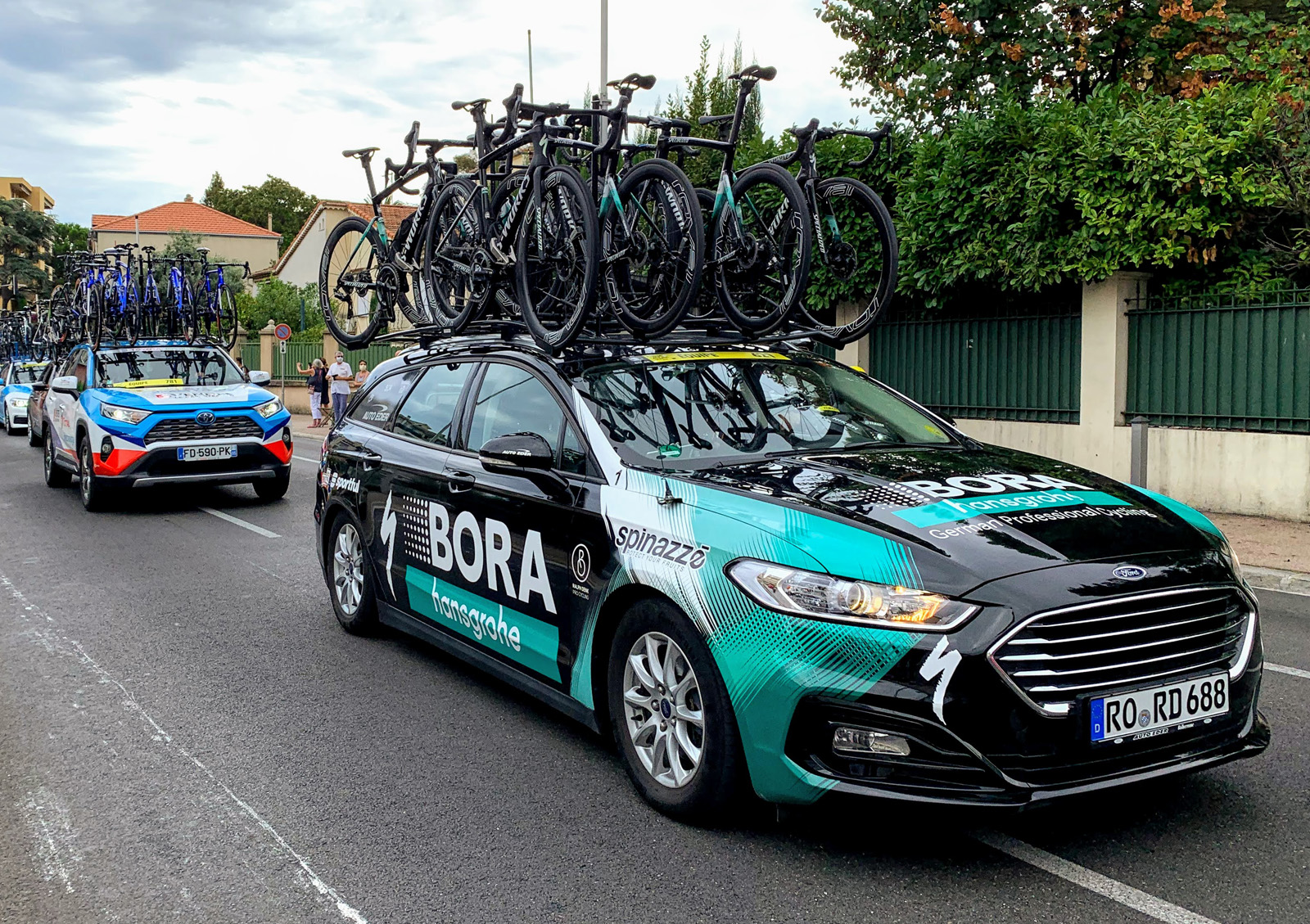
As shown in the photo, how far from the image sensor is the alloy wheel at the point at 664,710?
4.00 metres

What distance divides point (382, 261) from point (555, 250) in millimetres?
2947

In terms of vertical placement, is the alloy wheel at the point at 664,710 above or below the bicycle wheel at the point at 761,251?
below

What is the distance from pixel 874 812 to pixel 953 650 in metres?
0.95

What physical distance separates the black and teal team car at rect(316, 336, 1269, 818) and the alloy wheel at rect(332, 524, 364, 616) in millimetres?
1452

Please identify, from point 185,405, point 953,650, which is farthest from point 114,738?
point 185,405

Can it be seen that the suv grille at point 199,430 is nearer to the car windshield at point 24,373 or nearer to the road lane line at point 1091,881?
the road lane line at point 1091,881

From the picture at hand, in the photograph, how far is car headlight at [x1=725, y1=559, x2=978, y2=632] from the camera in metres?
3.47

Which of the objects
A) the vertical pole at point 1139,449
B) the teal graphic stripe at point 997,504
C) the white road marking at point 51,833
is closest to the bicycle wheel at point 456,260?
the white road marking at point 51,833

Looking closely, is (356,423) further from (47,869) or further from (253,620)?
(47,869)

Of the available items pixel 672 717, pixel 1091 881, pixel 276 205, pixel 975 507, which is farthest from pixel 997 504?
pixel 276 205

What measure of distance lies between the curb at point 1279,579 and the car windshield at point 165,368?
34.7ft

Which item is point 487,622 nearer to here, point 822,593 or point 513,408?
point 513,408

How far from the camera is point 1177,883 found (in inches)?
140

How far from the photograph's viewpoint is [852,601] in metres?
3.55
